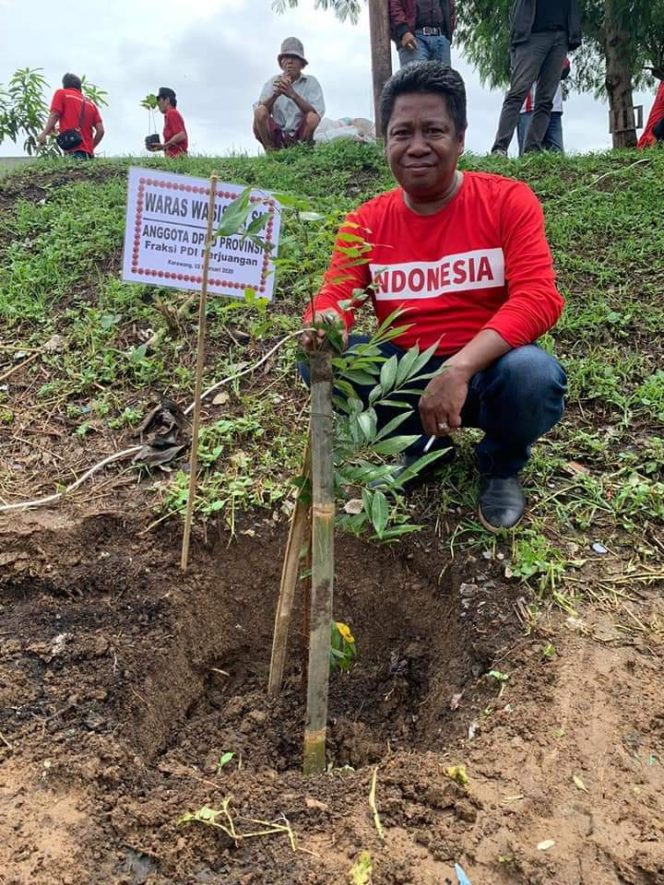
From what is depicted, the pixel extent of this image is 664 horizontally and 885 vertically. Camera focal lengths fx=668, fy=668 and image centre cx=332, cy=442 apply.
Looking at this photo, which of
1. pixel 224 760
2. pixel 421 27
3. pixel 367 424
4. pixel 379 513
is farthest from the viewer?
pixel 421 27

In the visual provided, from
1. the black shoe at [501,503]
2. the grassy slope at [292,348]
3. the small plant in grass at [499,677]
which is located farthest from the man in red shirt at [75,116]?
the small plant in grass at [499,677]

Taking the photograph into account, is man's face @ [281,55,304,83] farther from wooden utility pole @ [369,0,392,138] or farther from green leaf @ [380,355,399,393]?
green leaf @ [380,355,399,393]

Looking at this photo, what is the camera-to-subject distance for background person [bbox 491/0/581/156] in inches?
207

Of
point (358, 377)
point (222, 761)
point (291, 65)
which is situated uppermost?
point (291, 65)

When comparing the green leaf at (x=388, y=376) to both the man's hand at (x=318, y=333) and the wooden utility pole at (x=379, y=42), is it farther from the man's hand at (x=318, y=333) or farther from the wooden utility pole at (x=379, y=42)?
the wooden utility pole at (x=379, y=42)

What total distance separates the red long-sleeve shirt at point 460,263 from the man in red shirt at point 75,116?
5.66 metres

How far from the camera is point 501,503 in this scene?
225cm

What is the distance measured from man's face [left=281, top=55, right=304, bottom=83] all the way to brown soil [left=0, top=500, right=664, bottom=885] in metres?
5.26

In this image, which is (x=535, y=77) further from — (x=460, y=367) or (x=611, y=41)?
(x=460, y=367)

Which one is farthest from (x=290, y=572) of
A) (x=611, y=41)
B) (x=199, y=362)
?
(x=611, y=41)

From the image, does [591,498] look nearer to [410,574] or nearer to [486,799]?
[410,574]

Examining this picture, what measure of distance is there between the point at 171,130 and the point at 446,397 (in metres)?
6.66

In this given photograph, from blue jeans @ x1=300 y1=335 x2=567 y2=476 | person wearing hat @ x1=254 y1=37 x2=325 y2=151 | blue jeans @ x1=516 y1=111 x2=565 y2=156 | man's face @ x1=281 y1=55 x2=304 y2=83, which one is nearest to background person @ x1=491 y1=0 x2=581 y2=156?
blue jeans @ x1=516 y1=111 x2=565 y2=156

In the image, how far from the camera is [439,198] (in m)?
2.16
